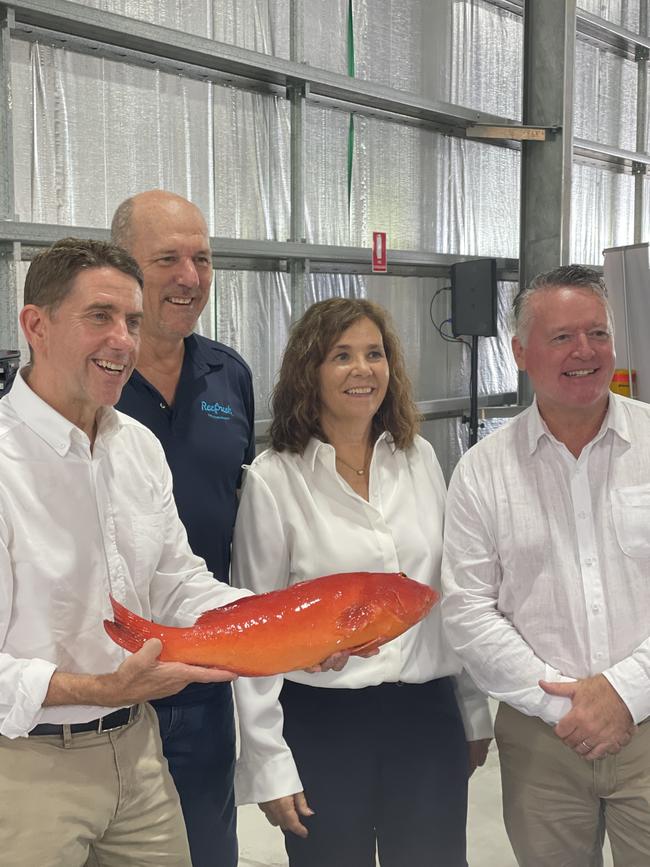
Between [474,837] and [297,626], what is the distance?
204 centimetres

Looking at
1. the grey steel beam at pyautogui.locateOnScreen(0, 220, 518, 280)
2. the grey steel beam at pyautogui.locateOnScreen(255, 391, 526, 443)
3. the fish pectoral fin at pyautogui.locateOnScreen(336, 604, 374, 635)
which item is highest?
the grey steel beam at pyautogui.locateOnScreen(0, 220, 518, 280)

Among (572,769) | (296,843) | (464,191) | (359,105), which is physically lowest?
(296,843)

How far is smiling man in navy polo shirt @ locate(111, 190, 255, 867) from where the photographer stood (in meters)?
2.01

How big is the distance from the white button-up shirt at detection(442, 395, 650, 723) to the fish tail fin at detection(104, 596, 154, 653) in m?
0.76

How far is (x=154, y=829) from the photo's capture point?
161cm

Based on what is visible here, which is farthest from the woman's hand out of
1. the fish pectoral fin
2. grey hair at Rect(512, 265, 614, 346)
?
grey hair at Rect(512, 265, 614, 346)

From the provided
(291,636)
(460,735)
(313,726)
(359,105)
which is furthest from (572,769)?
(359,105)

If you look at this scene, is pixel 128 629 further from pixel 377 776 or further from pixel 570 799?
pixel 570 799

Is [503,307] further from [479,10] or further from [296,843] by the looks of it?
[296,843]

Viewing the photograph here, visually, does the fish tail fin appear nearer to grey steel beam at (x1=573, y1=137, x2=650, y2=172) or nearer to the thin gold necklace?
the thin gold necklace

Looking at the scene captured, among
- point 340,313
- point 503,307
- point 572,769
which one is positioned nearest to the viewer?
point 572,769

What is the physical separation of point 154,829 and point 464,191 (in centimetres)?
535

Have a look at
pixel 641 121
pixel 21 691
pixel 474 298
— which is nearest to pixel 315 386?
pixel 21 691

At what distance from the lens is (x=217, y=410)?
2152 millimetres
